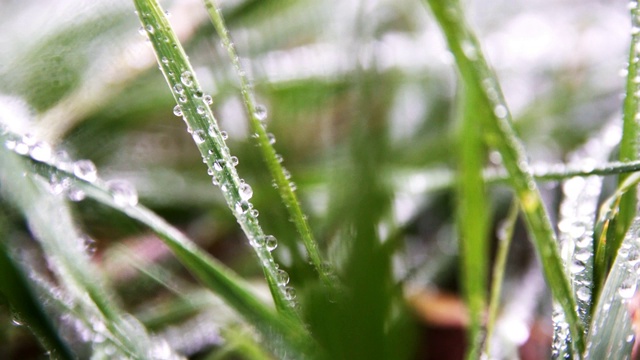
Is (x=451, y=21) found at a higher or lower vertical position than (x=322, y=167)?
lower

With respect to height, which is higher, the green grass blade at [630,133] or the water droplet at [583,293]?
the green grass blade at [630,133]

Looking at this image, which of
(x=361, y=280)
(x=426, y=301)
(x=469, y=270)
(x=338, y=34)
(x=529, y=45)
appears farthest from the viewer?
(x=529, y=45)

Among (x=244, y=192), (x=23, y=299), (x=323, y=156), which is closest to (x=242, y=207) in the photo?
(x=244, y=192)

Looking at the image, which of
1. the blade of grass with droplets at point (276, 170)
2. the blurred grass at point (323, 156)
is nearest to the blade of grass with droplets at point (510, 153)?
the blurred grass at point (323, 156)

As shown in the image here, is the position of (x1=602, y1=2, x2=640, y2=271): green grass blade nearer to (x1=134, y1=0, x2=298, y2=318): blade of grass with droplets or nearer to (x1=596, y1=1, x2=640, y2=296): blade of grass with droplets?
(x1=596, y1=1, x2=640, y2=296): blade of grass with droplets

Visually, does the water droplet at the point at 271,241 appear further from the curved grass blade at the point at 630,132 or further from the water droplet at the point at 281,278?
the curved grass blade at the point at 630,132

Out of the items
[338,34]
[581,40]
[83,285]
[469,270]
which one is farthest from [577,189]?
[581,40]

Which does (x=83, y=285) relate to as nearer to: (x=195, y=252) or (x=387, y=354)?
(x=195, y=252)
